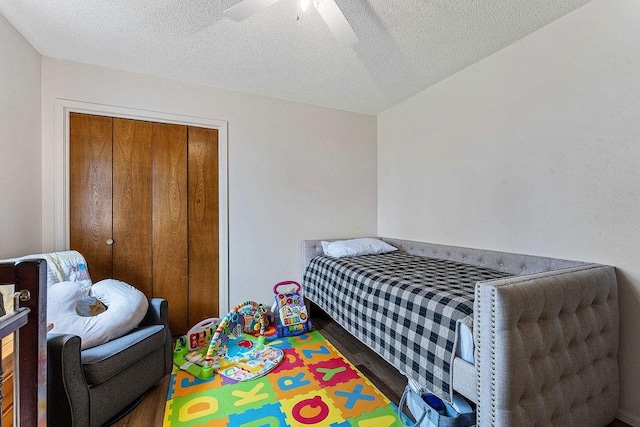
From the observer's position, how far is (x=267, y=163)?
→ 112 inches

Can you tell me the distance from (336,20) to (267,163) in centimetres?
161

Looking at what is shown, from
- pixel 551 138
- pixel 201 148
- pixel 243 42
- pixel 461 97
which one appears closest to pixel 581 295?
pixel 551 138

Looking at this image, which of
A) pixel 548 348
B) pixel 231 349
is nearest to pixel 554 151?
pixel 548 348

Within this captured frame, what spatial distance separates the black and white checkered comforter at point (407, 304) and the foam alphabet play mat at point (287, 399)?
285mm

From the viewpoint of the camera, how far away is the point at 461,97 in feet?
7.79

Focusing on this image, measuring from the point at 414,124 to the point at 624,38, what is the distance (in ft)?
5.10

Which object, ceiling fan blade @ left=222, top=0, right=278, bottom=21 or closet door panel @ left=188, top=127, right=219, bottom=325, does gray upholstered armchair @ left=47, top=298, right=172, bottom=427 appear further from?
ceiling fan blade @ left=222, top=0, right=278, bottom=21

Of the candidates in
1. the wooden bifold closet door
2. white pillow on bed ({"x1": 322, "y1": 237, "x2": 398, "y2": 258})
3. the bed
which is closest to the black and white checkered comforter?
the bed

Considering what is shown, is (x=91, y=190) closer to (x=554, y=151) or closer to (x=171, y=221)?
(x=171, y=221)

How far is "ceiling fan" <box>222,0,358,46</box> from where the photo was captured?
53.0 inches

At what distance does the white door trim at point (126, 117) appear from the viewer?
2129 millimetres

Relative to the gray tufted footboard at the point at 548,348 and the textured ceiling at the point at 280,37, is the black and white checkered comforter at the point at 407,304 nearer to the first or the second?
the gray tufted footboard at the point at 548,348

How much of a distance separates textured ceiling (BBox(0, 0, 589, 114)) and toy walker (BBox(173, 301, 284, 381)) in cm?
218

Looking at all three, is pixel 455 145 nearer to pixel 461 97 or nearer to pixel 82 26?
pixel 461 97
